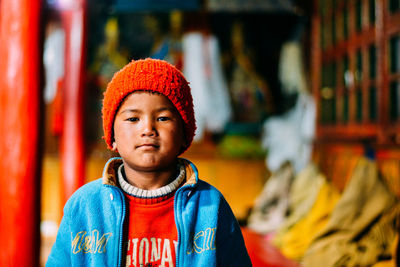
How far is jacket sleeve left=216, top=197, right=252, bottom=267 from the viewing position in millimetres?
1094

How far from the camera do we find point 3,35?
1718 mm

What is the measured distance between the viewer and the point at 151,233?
1044 mm

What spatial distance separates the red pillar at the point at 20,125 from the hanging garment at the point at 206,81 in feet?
12.5

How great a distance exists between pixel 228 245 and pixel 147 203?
0.94ft

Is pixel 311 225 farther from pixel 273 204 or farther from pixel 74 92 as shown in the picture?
pixel 74 92

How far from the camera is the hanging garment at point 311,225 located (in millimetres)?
3453

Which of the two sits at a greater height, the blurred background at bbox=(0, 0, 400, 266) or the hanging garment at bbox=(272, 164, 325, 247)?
the blurred background at bbox=(0, 0, 400, 266)

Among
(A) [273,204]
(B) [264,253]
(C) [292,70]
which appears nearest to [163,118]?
(B) [264,253]

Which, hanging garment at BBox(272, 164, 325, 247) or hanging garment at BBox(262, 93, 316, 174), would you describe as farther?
hanging garment at BBox(262, 93, 316, 174)

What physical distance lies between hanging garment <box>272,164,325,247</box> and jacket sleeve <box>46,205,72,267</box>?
308 cm

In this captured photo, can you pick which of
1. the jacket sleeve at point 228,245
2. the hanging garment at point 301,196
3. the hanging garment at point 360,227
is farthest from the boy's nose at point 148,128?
the hanging garment at point 301,196

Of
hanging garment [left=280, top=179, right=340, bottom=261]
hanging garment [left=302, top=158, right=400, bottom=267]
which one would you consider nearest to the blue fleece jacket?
hanging garment [left=302, top=158, right=400, bottom=267]

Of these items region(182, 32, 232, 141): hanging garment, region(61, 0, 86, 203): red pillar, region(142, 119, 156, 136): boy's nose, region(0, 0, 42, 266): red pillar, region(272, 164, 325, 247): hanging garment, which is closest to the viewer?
region(142, 119, 156, 136): boy's nose

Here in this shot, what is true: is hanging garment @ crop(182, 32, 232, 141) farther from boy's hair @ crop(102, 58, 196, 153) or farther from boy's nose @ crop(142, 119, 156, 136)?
boy's nose @ crop(142, 119, 156, 136)
